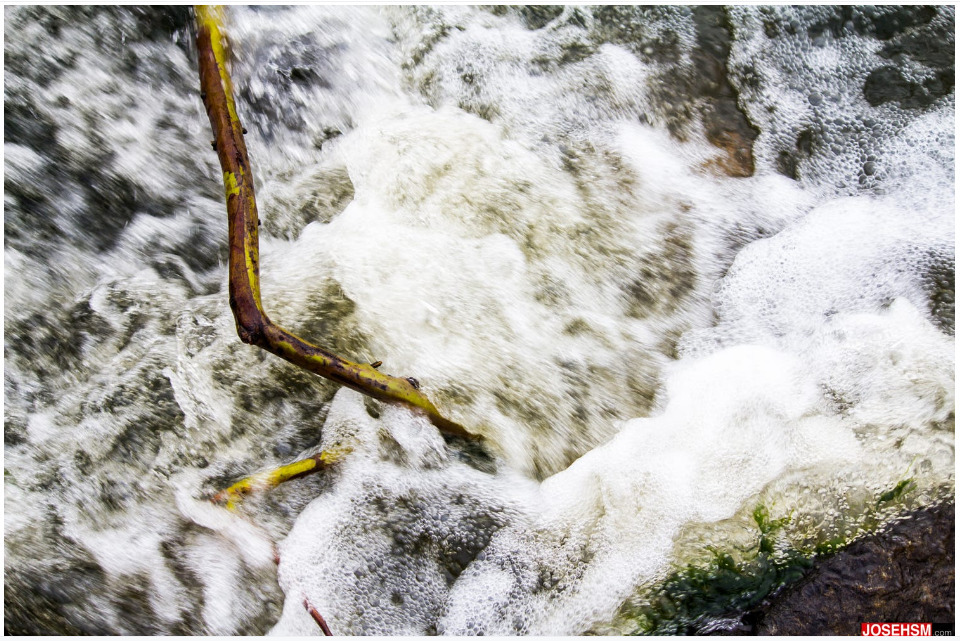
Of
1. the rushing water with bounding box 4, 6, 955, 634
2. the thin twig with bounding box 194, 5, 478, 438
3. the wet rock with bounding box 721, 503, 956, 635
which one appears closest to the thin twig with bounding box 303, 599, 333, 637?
the rushing water with bounding box 4, 6, 955, 634

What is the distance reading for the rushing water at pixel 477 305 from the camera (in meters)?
1.62

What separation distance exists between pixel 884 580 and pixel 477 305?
1.34 metres

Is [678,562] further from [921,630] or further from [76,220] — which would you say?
[76,220]

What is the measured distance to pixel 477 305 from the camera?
1.83m

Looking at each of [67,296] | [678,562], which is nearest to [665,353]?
[678,562]

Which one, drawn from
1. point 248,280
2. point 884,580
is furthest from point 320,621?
point 884,580

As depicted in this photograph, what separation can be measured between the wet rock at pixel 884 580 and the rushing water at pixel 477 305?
66 millimetres

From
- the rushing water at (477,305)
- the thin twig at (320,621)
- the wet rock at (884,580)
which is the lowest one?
the thin twig at (320,621)

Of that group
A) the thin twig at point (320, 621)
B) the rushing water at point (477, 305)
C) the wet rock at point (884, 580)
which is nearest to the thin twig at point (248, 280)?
the rushing water at point (477, 305)

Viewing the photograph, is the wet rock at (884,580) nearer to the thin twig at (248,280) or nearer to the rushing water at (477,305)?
the rushing water at (477,305)

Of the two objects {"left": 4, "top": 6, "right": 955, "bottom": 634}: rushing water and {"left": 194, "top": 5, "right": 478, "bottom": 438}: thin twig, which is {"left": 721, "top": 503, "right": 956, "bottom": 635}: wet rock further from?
{"left": 194, "top": 5, "right": 478, "bottom": 438}: thin twig

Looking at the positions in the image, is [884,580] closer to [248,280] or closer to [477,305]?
[477,305]

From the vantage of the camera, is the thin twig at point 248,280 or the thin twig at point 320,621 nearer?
the thin twig at point 248,280

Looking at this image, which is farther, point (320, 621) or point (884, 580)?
point (320, 621)
